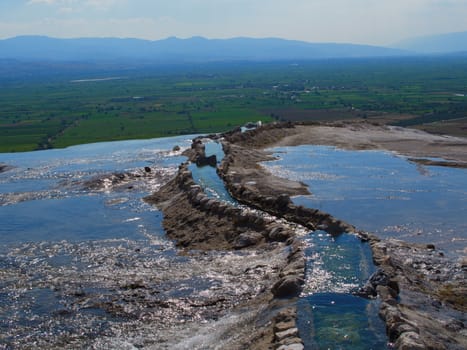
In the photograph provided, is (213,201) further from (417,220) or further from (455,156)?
(455,156)

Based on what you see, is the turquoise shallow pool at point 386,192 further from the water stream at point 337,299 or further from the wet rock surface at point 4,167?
the wet rock surface at point 4,167

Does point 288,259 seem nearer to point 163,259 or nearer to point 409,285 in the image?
point 409,285

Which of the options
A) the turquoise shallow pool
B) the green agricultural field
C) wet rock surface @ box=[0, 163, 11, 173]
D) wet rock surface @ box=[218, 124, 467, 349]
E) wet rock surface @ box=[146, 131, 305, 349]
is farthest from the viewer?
the green agricultural field

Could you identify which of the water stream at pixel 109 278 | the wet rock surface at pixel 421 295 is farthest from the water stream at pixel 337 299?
the water stream at pixel 109 278

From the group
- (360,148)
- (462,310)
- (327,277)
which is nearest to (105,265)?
(327,277)

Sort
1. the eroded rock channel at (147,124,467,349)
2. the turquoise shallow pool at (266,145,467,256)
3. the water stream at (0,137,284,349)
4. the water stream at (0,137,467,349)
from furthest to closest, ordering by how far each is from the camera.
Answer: the turquoise shallow pool at (266,145,467,256) < the water stream at (0,137,284,349) < the water stream at (0,137,467,349) < the eroded rock channel at (147,124,467,349)

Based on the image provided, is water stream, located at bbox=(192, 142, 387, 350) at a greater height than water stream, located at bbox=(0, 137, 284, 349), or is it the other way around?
water stream, located at bbox=(192, 142, 387, 350)

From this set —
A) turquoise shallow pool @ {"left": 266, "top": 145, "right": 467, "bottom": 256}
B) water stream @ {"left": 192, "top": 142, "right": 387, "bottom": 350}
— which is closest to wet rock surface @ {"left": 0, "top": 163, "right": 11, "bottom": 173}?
turquoise shallow pool @ {"left": 266, "top": 145, "right": 467, "bottom": 256}

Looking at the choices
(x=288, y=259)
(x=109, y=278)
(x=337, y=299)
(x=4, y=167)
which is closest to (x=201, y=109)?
(x=4, y=167)

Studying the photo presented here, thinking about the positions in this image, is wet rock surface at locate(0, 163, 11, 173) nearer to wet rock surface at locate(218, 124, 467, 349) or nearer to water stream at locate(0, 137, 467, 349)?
water stream at locate(0, 137, 467, 349)
